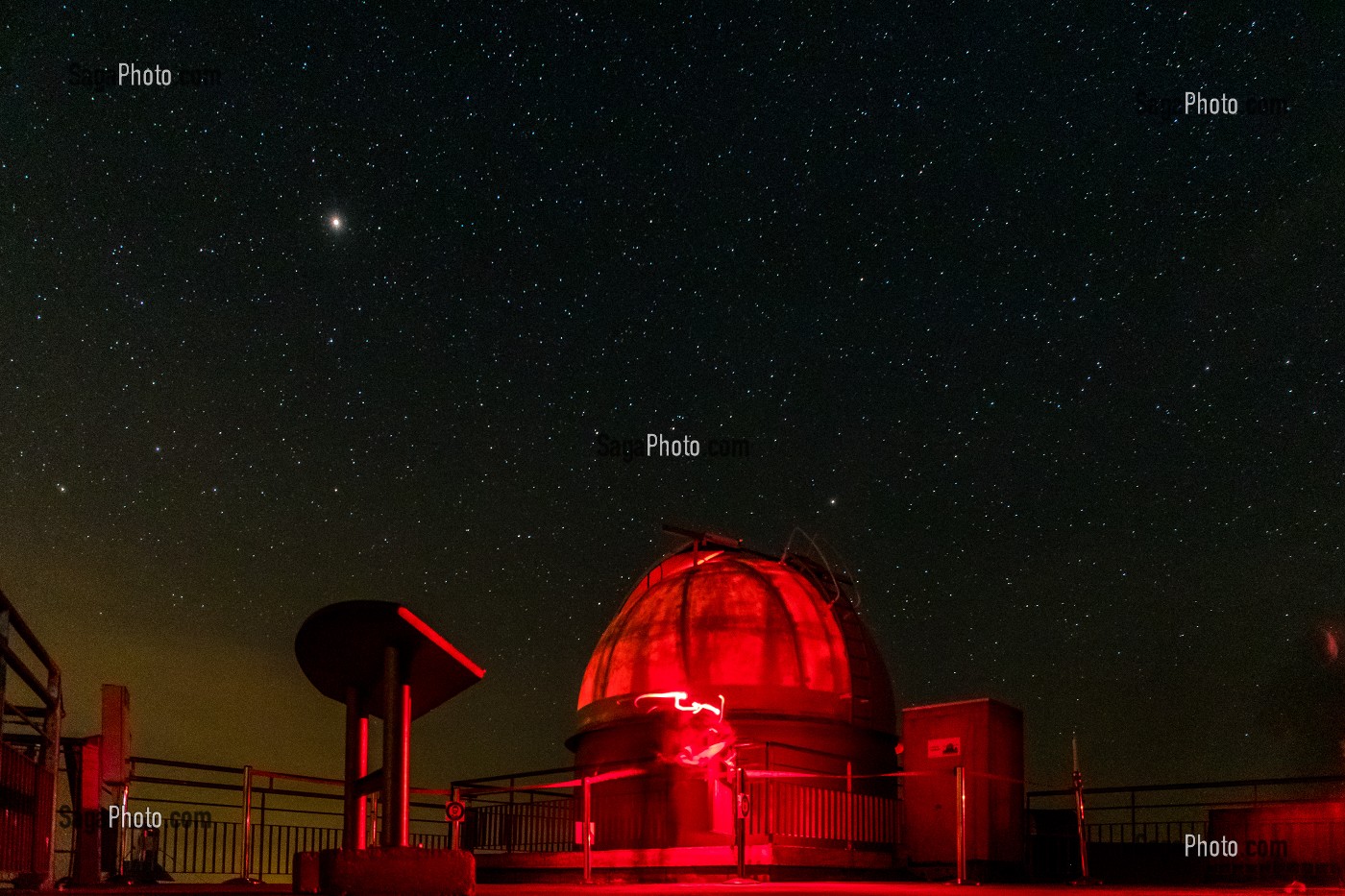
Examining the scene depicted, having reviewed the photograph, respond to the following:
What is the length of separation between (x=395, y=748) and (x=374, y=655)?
325mm

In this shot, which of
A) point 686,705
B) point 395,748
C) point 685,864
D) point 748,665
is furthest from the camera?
point 748,665

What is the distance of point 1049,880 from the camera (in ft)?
55.9

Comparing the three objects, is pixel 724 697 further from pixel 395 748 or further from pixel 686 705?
pixel 395 748

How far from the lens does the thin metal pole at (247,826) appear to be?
494 inches

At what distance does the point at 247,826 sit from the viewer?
12789 millimetres

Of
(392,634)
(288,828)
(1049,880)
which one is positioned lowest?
(1049,880)

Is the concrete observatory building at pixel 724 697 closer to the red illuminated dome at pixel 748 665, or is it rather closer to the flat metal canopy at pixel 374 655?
the red illuminated dome at pixel 748 665

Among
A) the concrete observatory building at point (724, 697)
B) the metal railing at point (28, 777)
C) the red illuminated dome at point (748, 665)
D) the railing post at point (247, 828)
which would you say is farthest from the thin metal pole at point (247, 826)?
the red illuminated dome at point (748, 665)

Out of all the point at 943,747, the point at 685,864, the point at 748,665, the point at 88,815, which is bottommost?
the point at 685,864

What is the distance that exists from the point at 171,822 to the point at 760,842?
23.2ft

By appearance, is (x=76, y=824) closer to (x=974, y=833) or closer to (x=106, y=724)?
(x=106, y=724)

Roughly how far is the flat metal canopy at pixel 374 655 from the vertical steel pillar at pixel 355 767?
0.05 m

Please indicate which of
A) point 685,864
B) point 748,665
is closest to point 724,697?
point 748,665

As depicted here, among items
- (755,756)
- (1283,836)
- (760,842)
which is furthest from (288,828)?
(1283,836)
